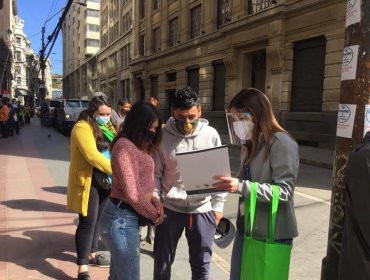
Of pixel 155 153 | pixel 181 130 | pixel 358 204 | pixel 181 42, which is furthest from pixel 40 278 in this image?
pixel 181 42

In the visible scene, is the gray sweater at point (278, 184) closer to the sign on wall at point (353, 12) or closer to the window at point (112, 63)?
the sign on wall at point (353, 12)

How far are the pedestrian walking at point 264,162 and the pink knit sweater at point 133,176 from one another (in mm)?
504

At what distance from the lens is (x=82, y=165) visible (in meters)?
3.66

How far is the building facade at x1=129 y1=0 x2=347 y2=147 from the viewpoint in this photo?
15516mm

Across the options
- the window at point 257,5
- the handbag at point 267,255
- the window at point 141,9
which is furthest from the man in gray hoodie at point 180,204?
the window at point 141,9

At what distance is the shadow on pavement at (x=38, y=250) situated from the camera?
4066mm

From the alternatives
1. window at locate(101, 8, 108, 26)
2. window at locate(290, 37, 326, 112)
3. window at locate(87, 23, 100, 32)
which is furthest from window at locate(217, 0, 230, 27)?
window at locate(87, 23, 100, 32)

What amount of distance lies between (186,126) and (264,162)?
28.0 inches

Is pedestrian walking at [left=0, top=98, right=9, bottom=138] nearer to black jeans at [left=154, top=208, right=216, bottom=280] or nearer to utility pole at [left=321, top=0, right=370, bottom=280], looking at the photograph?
black jeans at [left=154, top=208, right=216, bottom=280]

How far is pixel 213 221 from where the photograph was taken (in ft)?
9.71

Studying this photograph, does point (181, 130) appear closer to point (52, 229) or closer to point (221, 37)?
point (52, 229)

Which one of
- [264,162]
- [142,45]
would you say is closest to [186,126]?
[264,162]

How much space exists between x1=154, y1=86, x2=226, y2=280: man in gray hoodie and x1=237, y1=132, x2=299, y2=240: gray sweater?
0.59 meters

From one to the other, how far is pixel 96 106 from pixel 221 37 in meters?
20.2
